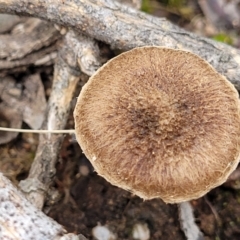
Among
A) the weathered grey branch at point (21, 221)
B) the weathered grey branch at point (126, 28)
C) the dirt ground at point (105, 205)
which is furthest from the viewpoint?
the dirt ground at point (105, 205)

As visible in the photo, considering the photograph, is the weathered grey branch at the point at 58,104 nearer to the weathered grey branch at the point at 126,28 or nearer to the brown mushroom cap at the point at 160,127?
the weathered grey branch at the point at 126,28

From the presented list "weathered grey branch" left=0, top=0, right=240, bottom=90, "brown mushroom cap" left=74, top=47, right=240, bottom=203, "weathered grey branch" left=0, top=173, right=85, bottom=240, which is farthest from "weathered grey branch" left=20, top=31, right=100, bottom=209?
"brown mushroom cap" left=74, top=47, right=240, bottom=203

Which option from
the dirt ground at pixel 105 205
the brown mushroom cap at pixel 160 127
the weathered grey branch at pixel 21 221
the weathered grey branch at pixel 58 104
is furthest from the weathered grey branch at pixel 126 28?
the weathered grey branch at pixel 21 221

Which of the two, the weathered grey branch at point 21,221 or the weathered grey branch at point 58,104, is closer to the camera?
the weathered grey branch at point 21,221

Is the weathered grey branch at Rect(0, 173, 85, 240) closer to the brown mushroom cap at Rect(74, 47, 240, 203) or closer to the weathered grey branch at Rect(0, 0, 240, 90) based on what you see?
the brown mushroom cap at Rect(74, 47, 240, 203)

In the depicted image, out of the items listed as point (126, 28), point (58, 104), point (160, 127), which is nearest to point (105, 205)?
point (58, 104)

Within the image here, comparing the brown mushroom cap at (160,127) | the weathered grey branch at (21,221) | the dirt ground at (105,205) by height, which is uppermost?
Answer: the brown mushroom cap at (160,127)

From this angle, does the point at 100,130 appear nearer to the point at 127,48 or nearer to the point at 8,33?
the point at 127,48
